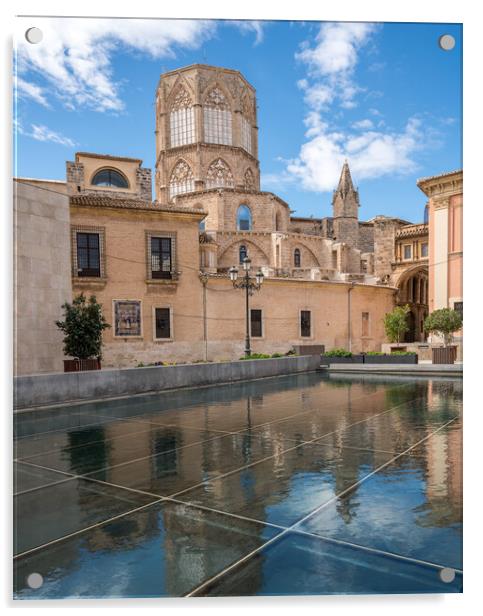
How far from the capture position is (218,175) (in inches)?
1635

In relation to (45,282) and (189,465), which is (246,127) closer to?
(45,282)

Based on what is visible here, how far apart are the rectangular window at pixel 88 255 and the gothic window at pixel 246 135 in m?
28.1

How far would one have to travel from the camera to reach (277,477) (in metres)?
4.02

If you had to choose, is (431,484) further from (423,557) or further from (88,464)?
(88,464)

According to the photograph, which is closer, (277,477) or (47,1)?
(47,1)

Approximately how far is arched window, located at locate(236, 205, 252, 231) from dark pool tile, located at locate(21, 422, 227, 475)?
31984 millimetres

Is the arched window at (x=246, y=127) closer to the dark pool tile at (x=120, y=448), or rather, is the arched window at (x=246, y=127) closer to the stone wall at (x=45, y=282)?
the stone wall at (x=45, y=282)

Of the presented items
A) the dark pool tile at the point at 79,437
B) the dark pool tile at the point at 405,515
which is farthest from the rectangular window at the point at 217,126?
the dark pool tile at the point at 405,515

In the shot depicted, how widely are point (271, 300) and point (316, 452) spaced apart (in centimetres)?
1917

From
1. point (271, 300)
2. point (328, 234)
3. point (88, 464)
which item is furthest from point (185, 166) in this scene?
point (88, 464)

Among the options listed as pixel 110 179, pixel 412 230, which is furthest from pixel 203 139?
pixel 412 230

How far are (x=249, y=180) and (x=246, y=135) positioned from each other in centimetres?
458
